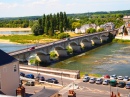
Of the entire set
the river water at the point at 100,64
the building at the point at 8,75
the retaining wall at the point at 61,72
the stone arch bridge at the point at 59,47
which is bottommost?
the river water at the point at 100,64

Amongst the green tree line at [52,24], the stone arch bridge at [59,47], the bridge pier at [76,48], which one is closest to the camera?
the stone arch bridge at [59,47]

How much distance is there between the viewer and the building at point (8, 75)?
23797 mm

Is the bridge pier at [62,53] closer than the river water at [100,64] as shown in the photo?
No

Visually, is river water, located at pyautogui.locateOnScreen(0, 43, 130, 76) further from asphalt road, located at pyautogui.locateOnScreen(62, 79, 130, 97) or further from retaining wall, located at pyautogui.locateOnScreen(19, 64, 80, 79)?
asphalt road, located at pyautogui.locateOnScreen(62, 79, 130, 97)

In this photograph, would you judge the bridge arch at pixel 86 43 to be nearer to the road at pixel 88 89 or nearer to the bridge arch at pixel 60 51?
the bridge arch at pixel 60 51

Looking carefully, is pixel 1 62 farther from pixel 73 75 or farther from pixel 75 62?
pixel 75 62

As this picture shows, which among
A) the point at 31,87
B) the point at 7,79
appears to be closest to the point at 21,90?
the point at 7,79

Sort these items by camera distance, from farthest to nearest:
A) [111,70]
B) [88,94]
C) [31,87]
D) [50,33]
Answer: [50,33], [111,70], [31,87], [88,94]

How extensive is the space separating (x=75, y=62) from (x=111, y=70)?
12.8 metres

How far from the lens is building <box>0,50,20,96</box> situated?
2380 centimetres

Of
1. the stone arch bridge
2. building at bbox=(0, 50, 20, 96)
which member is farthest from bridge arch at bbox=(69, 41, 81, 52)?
building at bbox=(0, 50, 20, 96)

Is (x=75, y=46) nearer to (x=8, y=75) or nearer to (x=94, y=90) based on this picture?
(x=94, y=90)

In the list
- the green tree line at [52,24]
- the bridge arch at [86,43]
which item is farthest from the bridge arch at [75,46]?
the green tree line at [52,24]

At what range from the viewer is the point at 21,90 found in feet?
69.4
